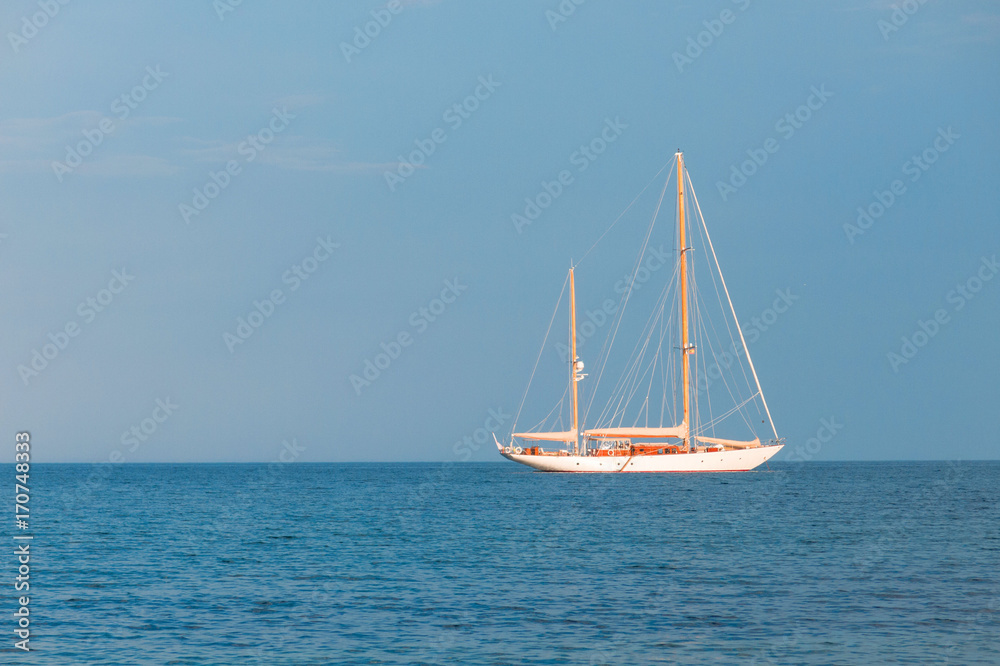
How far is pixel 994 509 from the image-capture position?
215ft

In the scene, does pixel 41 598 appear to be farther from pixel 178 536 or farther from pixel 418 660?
pixel 178 536

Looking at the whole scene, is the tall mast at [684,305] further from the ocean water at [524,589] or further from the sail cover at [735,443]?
the ocean water at [524,589]

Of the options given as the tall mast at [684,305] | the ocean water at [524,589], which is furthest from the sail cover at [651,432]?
the ocean water at [524,589]

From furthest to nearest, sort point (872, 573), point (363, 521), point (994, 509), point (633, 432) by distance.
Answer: point (633, 432) → point (994, 509) → point (363, 521) → point (872, 573)

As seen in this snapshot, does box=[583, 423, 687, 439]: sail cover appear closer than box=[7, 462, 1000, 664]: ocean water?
No

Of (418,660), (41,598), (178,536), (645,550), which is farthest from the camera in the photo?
(178,536)

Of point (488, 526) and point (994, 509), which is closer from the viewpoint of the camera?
point (488, 526)

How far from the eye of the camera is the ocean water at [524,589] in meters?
22.8

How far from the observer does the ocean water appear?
22750 millimetres

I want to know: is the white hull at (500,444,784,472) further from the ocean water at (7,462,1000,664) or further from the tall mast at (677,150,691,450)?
the ocean water at (7,462,1000,664)

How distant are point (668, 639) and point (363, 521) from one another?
120 ft

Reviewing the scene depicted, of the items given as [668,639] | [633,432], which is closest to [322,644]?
[668,639]

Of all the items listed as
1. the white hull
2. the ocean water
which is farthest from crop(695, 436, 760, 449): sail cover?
the ocean water

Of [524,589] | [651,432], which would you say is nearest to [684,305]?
[651,432]
